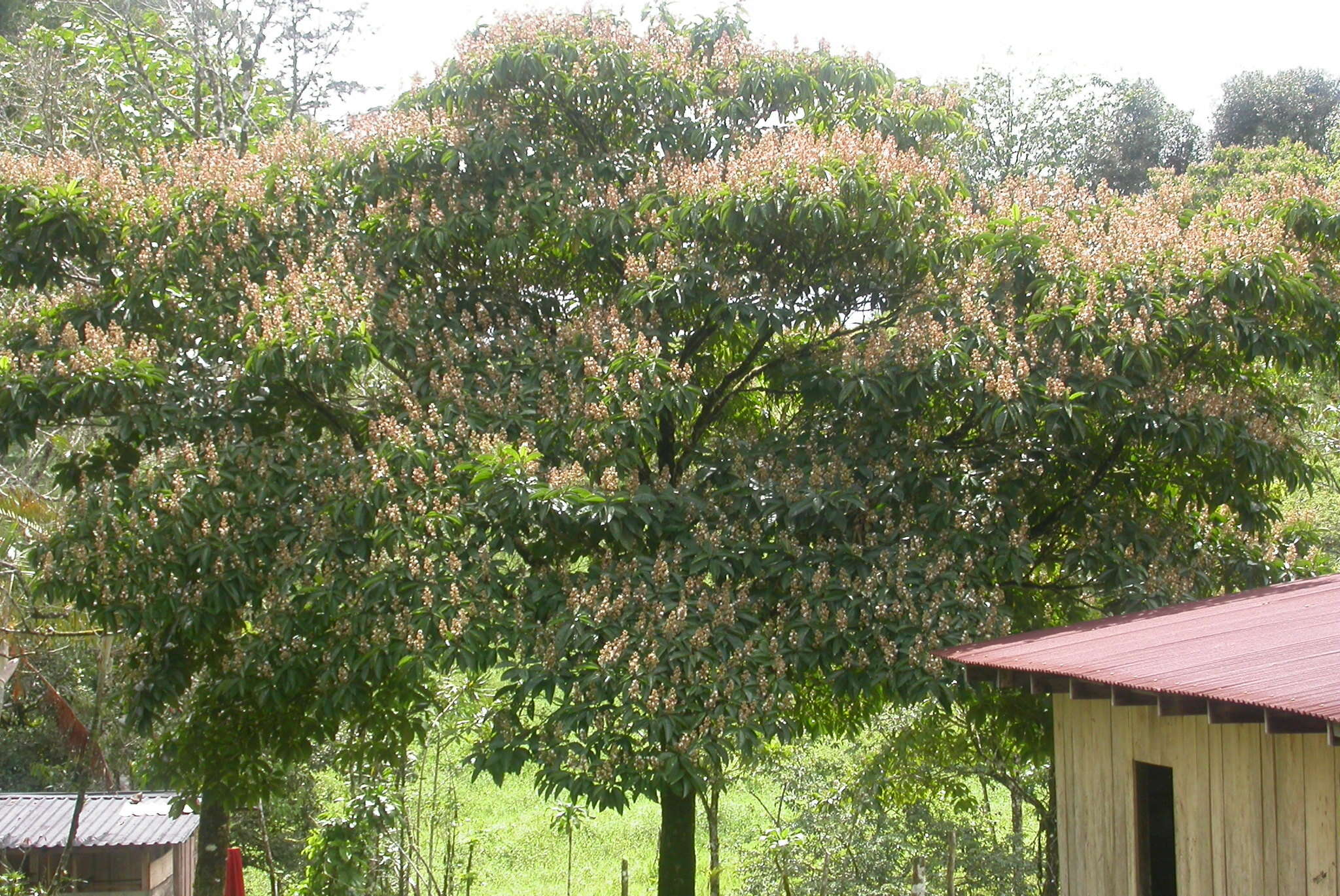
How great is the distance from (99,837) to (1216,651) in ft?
33.8

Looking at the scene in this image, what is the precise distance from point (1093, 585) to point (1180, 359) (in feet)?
4.85

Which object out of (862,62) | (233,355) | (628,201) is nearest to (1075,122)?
(862,62)

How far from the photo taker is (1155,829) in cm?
571

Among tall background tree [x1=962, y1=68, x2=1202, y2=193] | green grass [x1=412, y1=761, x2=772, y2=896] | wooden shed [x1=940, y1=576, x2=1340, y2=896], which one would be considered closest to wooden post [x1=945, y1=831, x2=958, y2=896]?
wooden shed [x1=940, y1=576, x2=1340, y2=896]

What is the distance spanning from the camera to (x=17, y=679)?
1329 centimetres

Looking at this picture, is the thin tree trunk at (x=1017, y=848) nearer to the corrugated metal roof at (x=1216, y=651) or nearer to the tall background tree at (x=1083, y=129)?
the corrugated metal roof at (x=1216, y=651)

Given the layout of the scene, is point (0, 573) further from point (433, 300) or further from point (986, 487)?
point (986, 487)

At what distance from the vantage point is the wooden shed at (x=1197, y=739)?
4133 millimetres

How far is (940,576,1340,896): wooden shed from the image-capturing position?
4.13 meters

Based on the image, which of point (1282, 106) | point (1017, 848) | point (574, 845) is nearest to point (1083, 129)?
point (1282, 106)

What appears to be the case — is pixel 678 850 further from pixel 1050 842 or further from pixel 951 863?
pixel 1050 842

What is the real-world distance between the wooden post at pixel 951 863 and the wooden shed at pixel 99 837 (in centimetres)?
693

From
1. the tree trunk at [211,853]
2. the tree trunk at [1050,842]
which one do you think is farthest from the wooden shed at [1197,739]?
the tree trunk at [211,853]

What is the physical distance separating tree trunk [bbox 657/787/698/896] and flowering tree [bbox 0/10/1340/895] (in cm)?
132
